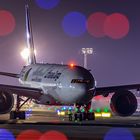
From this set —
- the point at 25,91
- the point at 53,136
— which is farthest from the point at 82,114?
the point at 53,136

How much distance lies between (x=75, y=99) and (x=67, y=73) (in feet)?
9.71

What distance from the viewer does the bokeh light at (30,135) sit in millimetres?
28656

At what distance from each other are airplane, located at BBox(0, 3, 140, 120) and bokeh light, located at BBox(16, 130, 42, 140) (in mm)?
12101

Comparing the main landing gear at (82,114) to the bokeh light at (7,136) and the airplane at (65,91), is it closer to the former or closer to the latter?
the airplane at (65,91)

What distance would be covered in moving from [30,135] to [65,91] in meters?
15.6

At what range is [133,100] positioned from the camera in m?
48.7

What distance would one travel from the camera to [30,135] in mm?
30484

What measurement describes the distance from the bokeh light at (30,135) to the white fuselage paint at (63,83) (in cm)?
1204

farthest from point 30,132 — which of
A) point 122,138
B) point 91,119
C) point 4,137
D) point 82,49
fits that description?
point 82,49

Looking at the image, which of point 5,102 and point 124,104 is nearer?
point 5,102

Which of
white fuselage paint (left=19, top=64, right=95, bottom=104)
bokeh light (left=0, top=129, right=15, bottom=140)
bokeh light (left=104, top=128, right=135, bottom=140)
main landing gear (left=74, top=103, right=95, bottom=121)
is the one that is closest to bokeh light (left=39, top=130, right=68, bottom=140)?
bokeh light (left=0, top=129, right=15, bottom=140)

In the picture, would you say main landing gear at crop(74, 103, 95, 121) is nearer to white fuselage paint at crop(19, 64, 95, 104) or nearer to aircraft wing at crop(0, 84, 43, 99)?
white fuselage paint at crop(19, 64, 95, 104)

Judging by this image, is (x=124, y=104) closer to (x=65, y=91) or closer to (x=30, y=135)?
(x=65, y=91)

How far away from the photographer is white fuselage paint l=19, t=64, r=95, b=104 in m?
44.8
